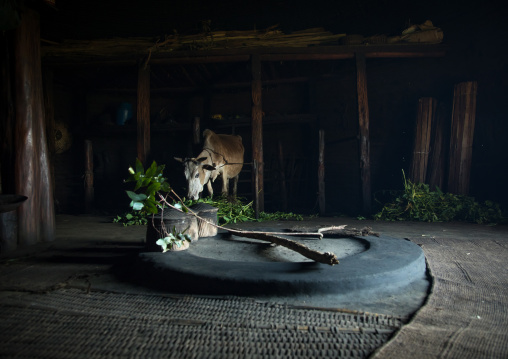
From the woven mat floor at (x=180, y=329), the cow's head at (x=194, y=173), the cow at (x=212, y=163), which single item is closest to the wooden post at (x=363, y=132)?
the cow at (x=212, y=163)

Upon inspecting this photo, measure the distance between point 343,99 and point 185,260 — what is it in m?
8.30

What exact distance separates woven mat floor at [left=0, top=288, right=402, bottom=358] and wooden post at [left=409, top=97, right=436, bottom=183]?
22.4 ft

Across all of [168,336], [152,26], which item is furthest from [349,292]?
[152,26]

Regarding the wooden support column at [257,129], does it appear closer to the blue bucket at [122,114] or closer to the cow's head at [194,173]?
the cow's head at [194,173]

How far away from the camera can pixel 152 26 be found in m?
8.80

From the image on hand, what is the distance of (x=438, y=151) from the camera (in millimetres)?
8500

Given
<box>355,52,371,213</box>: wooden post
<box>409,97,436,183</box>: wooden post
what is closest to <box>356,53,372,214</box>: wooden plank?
<box>355,52,371,213</box>: wooden post

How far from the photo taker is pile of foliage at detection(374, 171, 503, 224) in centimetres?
745

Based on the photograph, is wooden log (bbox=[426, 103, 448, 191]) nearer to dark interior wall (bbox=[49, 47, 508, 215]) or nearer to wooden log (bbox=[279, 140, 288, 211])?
dark interior wall (bbox=[49, 47, 508, 215])

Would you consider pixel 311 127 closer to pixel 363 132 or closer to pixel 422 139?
pixel 363 132

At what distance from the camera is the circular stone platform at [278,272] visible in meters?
2.87

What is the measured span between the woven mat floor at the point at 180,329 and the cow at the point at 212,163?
5.13m

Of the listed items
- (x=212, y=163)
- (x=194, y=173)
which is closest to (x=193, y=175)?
(x=194, y=173)

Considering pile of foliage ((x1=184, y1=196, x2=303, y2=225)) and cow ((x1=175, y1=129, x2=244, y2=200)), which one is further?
cow ((x1=175, y1=129, x2=244, y2=200))
